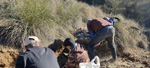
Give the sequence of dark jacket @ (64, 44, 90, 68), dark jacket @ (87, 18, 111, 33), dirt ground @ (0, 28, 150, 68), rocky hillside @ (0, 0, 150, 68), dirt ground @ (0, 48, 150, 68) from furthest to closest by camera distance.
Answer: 1. dirt ground @ (0, 28, 150, 68)
2. dark jacket @ (87, 18, 111, 33)
3. rocky hillside @ (0, 0, 150, 68)
4. dirt ground @ (0, 48, 150, 68)
5. dark jacket @ (64, 44, 90, 68)

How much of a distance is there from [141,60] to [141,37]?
7.15 feet

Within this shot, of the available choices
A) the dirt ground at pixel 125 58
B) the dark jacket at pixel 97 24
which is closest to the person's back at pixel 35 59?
the dirt ground at pixel 125 58

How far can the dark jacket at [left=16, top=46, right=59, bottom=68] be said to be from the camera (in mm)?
2562

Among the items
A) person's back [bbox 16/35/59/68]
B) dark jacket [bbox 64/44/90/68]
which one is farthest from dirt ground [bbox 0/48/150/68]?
person's back [bbox 16/35/59/68]

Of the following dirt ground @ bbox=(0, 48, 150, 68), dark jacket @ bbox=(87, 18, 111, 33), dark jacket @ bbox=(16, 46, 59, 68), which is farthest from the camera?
dark jacket @ bbox=(87, 18, 111, 33)

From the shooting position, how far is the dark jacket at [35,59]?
2.56 m

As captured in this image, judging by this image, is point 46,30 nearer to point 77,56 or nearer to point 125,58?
point 77,56

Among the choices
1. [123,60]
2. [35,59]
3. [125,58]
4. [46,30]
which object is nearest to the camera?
[35,59]

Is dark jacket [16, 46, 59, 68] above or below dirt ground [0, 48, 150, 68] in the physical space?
above

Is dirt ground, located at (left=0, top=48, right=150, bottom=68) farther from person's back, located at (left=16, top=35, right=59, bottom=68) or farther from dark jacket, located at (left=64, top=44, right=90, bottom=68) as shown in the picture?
person's back, located at (left=16, top=35, right=59, bottom=68)

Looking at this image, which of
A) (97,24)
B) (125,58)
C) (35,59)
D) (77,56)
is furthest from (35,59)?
(125,58)

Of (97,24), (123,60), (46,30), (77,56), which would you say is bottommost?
(123,60)

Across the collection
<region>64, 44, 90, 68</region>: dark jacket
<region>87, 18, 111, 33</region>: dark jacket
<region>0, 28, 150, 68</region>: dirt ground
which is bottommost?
<region>0, 28, 150, 68</region>: dirt ground

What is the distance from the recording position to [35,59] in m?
2.58
